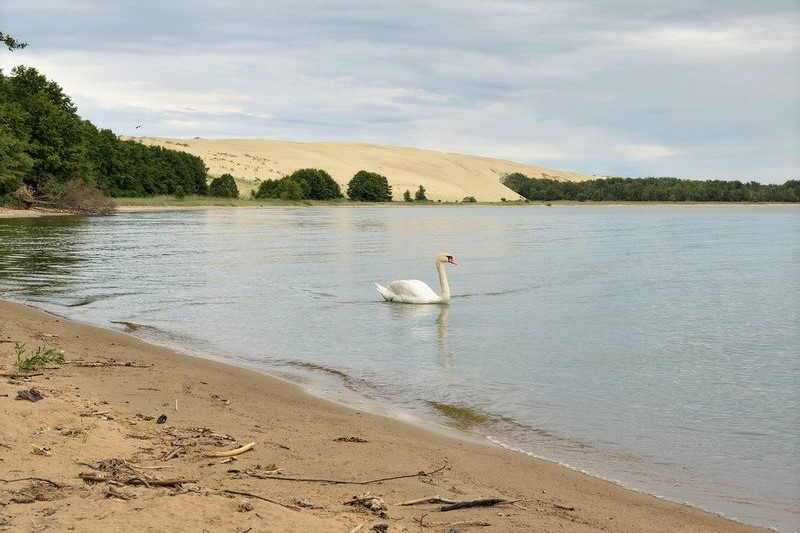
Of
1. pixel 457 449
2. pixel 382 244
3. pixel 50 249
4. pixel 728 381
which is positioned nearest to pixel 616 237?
pixel 382 244

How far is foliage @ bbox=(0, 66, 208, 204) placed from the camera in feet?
193

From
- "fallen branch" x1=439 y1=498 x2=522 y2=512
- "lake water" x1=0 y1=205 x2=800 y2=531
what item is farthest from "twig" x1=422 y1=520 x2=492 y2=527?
"lake water" x1=0 y1=205 x2=800 y2=531

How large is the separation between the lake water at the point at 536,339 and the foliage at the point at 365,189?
9924 centimetres

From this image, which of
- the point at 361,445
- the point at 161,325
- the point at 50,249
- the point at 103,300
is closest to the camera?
the point at 361,445

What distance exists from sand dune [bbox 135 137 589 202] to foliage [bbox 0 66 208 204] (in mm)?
27064

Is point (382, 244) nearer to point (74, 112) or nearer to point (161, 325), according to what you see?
point (161, 325)

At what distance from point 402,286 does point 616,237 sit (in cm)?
3100

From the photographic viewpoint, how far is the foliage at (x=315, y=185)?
121 metres

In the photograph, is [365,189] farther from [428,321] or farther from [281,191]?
[428,321]

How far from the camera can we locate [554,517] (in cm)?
530

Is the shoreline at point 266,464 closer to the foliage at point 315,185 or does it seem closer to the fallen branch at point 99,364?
the fallen branch at point 99,364

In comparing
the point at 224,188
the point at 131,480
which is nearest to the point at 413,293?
the point at 131,480

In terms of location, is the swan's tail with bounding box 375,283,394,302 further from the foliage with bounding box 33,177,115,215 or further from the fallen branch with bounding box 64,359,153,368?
the foliage with bounding box 33,177,115,215

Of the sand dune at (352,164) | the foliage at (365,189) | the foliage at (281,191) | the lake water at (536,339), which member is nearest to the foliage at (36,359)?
the lake water at (536,339)
